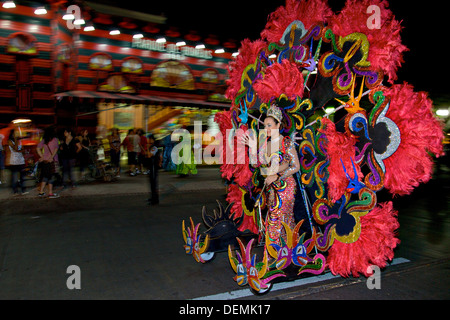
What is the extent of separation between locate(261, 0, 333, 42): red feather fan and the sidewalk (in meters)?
6.20

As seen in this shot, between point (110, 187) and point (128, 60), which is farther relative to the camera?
point (128, 60)

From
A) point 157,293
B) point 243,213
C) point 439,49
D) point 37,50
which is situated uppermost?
point 37,50

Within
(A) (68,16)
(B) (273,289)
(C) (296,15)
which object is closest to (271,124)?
(C) (296,15)

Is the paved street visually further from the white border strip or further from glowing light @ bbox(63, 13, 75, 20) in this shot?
glowing light @ bbox(63, 13, 75, 20)

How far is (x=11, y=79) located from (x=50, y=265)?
36.3 ft

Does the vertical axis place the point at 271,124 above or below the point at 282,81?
below

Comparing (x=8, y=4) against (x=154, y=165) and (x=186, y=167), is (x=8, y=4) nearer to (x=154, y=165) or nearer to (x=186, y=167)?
(x=186, y=167)

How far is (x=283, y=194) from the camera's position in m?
3.61

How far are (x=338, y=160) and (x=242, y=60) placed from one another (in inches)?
78.7

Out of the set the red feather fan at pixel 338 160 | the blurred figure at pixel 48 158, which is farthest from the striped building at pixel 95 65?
the red feather fan at pixel 338 160

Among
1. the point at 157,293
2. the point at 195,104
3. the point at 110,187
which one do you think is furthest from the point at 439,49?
the point at 195,104

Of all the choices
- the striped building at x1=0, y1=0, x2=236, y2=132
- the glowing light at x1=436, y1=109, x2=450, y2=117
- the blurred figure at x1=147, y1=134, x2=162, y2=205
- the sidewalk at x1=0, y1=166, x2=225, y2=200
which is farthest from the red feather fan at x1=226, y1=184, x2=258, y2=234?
the striped building at x1=0, y1=0, x2=236, y2=132

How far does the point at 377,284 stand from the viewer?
3.70 meters

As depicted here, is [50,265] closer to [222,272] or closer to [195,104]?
[222,272]
